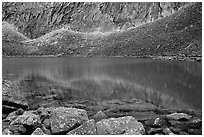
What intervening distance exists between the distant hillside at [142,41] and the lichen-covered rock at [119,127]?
304ft

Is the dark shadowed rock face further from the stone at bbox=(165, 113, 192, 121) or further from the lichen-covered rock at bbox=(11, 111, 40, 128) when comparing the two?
the lichen-covered rock at bbox=(11, 111, 40, 128)

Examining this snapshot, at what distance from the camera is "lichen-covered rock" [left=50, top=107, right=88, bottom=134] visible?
14695 millimetres

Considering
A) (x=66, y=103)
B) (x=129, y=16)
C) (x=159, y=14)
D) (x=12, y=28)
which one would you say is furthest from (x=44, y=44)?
(x=66, y=103)

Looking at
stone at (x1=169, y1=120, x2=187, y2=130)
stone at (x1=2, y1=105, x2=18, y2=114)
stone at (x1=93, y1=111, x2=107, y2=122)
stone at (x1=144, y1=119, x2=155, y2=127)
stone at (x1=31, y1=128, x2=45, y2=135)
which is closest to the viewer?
stone at (x1=31, y1=128, x2=45, y2=135)

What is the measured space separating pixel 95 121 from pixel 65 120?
2.69 meters

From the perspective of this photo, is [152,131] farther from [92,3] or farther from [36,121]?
[92,3]

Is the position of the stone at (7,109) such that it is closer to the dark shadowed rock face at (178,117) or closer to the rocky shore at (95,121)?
the rocky shore at (95,121)

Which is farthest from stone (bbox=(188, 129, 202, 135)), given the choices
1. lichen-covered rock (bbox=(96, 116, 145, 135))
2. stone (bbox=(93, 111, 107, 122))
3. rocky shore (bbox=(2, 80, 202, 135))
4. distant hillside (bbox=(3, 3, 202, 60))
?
distant hillside (bbox=(3, 3, 202, 60))

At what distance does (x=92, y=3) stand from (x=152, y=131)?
174702 millimetres

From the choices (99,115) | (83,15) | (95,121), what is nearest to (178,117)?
(99,115)

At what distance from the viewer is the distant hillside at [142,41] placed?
11650 centimetres

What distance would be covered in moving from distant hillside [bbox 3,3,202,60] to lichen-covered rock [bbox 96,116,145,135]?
92681mm

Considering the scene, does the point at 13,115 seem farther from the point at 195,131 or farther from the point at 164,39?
the point at 164,39

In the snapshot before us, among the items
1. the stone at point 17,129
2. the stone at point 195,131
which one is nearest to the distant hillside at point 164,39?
the stone at point 195,131
